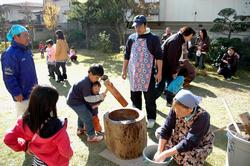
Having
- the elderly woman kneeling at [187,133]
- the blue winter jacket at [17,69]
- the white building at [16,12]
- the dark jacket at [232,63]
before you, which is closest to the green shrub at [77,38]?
the dark jacket at [232,63]

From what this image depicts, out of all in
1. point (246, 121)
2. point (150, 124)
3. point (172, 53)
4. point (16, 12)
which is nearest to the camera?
point (246, 121)

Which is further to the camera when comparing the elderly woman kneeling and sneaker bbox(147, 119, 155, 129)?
sneaker bbox(147, 119, 155, 129)

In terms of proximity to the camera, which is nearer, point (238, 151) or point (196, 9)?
point (238, 151)

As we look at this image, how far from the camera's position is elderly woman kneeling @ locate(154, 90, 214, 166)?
274cm

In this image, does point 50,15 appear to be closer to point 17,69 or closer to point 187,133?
point 17,69

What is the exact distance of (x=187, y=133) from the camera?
301 cm

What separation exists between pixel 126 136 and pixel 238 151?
1.42m

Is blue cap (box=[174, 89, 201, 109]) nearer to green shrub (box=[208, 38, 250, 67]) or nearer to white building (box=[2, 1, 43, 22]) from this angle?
green shrub (box=[208, 38, 250, 67])

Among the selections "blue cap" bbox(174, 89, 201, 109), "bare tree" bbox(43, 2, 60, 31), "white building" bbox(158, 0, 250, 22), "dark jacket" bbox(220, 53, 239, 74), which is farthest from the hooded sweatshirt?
"bare tree" bbox(43, 2, 60, 31)

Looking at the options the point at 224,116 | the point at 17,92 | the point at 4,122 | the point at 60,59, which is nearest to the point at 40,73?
the point at 60,59

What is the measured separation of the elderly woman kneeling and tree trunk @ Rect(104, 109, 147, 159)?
1.17 ft

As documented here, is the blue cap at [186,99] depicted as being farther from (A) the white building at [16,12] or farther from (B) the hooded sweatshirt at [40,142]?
(A) the white building at [16,12]

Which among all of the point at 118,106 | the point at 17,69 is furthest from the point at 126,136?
the point at 118,106

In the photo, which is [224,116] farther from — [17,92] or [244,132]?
[17,92]
